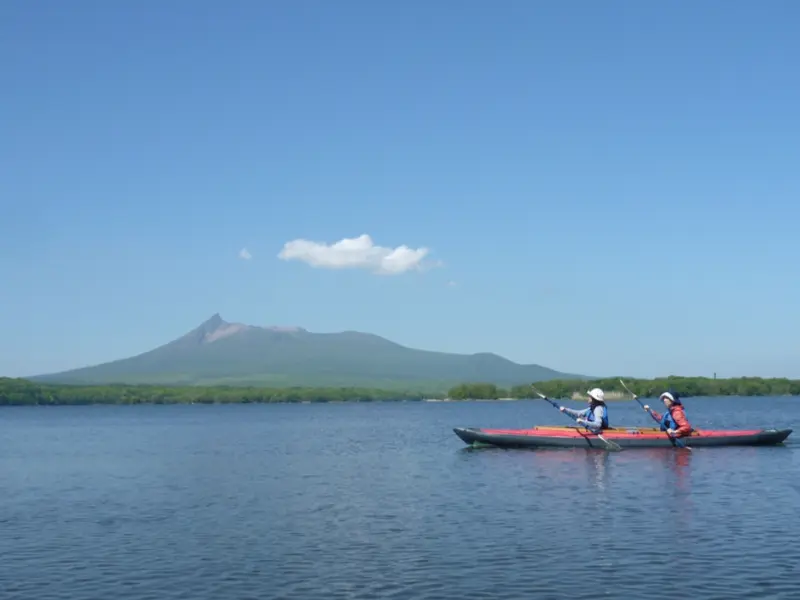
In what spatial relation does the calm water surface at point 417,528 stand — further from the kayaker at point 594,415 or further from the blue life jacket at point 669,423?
the blue life jacket at point 669,423

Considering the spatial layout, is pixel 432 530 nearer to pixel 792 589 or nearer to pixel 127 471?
pixel 792 589

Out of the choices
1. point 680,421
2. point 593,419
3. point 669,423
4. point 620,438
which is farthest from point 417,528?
point 680,421

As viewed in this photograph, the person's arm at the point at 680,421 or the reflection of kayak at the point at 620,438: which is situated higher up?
the person's arm at the point at 680,421

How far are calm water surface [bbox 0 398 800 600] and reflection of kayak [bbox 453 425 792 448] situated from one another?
0.71 m

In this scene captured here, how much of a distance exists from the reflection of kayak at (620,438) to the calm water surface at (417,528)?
711 millimetres

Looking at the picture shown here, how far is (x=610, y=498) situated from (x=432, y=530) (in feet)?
30.1

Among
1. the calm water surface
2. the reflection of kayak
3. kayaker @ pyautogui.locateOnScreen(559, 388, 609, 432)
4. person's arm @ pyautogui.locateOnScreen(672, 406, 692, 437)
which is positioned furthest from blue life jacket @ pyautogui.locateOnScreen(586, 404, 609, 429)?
person's arm @ pyautogui.locateOnScreen(672, 406, 692, 437)

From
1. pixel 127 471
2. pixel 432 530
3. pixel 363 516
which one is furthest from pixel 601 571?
pixel 127 471

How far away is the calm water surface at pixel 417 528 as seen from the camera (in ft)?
72.7

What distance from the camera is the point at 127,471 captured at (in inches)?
2103

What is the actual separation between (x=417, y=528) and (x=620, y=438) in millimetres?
26141

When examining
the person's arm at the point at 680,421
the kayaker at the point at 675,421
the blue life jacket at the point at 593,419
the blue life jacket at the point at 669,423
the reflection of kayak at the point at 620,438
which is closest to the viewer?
the kayaker at the point at 675,421

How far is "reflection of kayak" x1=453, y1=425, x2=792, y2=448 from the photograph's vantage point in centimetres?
5319

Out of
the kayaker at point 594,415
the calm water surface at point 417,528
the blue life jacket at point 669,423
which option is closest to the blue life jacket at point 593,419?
the kayaker at point 594,415
